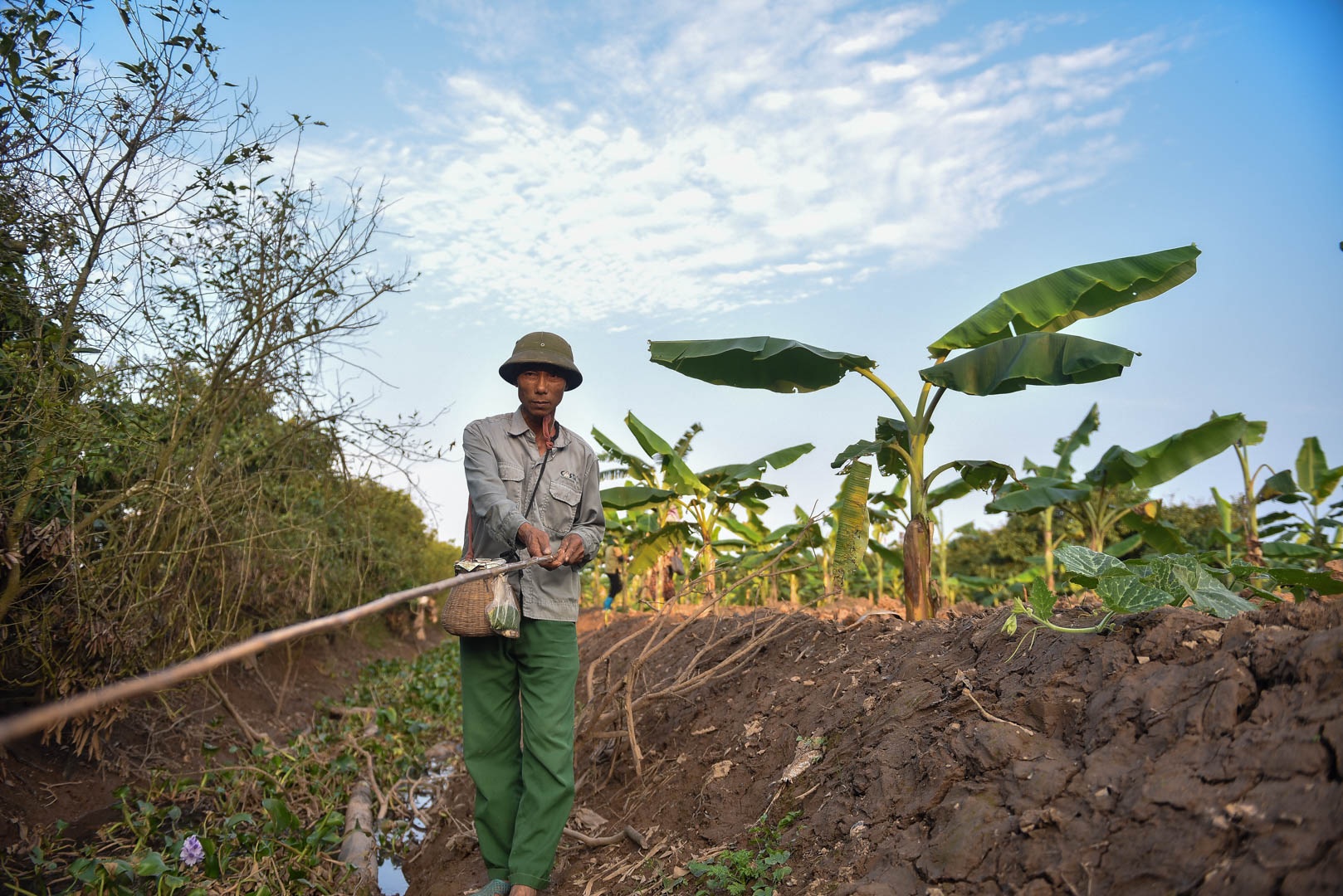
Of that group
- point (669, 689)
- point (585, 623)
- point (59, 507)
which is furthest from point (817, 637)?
point (585, 623)

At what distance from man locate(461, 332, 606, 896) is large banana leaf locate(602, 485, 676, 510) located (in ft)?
18.7

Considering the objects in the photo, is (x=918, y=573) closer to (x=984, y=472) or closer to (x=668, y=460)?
(x=984, y=472)

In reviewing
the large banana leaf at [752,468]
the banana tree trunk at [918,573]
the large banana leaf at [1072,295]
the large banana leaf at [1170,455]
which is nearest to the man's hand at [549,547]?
the banana tree trunk at [918,573]

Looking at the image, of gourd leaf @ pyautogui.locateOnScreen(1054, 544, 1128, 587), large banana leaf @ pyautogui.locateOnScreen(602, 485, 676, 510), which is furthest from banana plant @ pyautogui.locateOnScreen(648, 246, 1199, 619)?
large banana leaf @ pyautogui.locateOnScreen(602, 485, 676, 510)

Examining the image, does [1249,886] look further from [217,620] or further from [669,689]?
[217,620]

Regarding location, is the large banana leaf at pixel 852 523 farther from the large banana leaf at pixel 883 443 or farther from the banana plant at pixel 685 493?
the banana plant at pixel 685 493

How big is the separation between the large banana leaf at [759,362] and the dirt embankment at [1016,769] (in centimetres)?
220

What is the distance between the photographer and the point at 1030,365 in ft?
18.2

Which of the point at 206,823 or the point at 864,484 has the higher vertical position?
the point at 864,484

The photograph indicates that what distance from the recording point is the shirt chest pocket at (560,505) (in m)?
3.84

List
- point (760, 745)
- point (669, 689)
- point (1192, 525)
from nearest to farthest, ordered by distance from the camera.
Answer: point (760, 745) → point (669, 689) → point (1192, 525)

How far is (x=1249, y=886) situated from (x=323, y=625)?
1.88m

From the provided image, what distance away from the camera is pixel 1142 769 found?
217 cm

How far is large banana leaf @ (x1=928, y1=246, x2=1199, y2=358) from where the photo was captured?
19.2 ft
